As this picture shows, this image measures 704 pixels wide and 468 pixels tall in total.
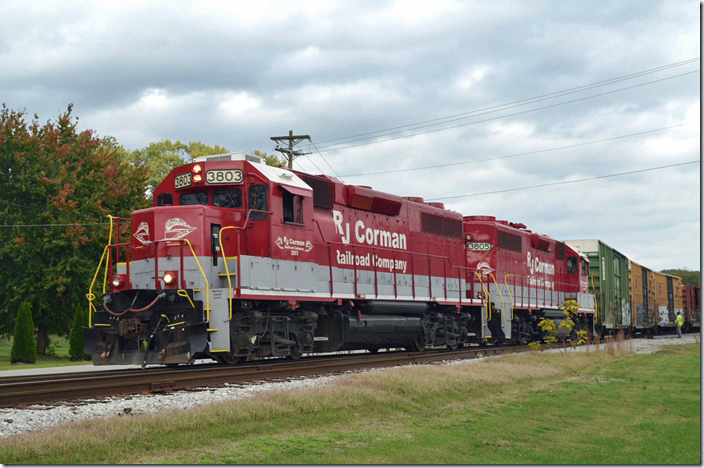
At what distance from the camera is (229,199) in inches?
662

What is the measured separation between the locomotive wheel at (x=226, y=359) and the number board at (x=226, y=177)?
145 inches

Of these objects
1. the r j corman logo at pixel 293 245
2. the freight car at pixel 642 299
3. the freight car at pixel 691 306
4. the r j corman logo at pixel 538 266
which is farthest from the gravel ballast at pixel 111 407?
the freight car at pixel 691 306

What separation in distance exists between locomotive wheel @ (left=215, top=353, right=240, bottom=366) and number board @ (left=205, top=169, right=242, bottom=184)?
12.1 feet

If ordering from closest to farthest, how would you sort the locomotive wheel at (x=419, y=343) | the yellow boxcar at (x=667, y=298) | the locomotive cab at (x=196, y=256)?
1. the locomotive cab at (x=196, y=256)
2. the locomotive wheel at (x=419, y=343)
3. the yellow boxcar at (x=667, y=298)

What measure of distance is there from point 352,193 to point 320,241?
2.29m

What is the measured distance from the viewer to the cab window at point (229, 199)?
55.0 feet

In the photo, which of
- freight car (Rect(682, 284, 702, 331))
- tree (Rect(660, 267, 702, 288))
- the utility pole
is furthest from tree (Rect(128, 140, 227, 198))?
tree (Rect(660, 267, 702, 288))

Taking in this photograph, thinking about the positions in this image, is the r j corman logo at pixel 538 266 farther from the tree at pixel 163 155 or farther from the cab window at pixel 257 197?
the tree at pixel 163 155

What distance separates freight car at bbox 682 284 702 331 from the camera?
191 ft

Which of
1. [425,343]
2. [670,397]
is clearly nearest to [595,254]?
[425,343]

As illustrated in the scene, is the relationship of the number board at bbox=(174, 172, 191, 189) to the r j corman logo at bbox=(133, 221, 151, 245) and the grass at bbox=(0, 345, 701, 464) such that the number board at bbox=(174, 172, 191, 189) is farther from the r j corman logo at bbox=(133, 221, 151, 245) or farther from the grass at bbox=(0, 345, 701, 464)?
the grass at bbox=(0, 345, 701, 464)

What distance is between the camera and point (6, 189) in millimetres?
31719

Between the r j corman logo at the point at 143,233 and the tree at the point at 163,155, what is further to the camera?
the tree at the point at 163,155

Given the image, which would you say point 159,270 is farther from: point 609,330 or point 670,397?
point 609,330
